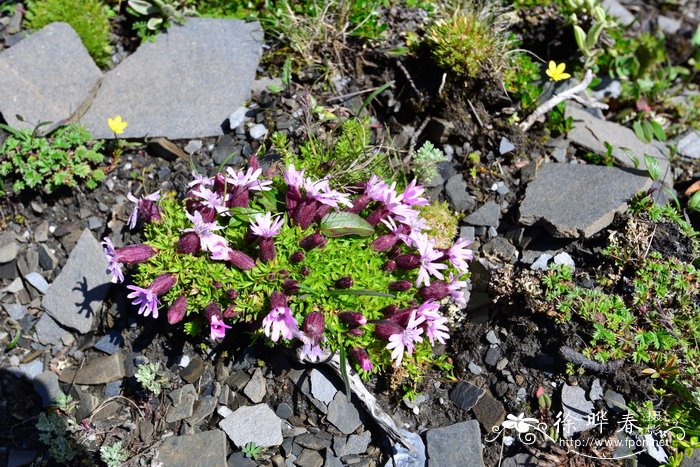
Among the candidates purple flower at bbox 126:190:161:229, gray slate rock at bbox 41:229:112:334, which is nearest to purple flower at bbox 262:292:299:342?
purple flower at bbox 126:190:161:229

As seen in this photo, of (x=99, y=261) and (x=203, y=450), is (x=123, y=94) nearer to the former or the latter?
(x=99, y=261)

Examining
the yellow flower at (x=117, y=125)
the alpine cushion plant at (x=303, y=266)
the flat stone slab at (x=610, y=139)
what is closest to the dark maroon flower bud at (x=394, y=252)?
the alpine cushion plant at (x=303, y=266)

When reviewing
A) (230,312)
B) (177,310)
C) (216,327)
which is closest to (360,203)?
(230,312)

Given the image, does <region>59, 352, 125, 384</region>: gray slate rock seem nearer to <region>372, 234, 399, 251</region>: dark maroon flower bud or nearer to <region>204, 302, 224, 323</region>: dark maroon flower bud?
<region>204, 302, 224, 323</region>: dark maroon flower bud

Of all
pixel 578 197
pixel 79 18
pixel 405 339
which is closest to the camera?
pixel 405 339

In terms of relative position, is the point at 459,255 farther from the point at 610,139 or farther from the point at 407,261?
the point at 610,139

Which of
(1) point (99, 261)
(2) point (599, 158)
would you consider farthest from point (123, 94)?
(2) point (599, 158)

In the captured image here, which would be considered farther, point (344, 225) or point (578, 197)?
point (578, 197)
